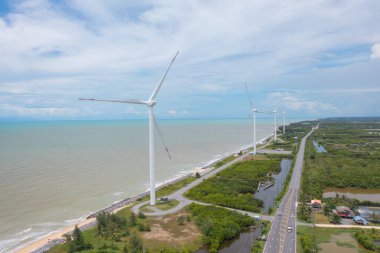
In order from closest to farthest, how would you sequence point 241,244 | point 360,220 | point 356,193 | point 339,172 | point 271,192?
point 241,244 < point 360,220 < point 271,192 < point 356,193 < point 339,172

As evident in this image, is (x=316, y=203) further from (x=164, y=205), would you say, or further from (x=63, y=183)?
(x=63, y=183)

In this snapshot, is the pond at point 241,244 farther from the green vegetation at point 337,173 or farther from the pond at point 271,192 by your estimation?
the pond at point 271,192

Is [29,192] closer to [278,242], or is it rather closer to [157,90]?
[157,90]

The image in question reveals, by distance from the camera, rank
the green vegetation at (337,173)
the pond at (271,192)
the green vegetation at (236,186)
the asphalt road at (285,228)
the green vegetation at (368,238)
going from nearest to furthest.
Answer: the asphalt road at (285,228) < the green vegetation at (368,238) < the green vegetation at (236,186) < the pond at (271,192) < the green vegetation at (337,173)

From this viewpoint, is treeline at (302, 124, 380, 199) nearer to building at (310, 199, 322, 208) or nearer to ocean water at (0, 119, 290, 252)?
building at (310, 199, 322, 208)

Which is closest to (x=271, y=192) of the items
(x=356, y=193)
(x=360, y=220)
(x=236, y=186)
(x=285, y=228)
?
(x=236, y=186)

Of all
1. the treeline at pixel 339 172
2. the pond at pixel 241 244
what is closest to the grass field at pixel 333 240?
the pond at pixel 241 244

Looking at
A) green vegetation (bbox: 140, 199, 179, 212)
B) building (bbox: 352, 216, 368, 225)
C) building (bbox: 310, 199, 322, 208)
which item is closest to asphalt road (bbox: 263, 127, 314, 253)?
building (bbox: 310, 199, 322, 208)
